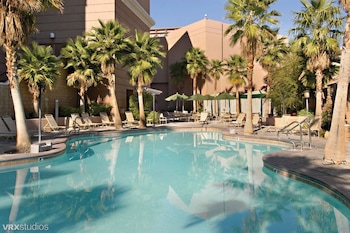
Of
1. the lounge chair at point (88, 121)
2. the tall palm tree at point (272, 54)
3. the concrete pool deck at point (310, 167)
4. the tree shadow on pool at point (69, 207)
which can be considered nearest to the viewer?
the tree shadow on pool at point (69, 207)

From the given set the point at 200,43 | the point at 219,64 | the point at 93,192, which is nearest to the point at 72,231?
the point at 93,192

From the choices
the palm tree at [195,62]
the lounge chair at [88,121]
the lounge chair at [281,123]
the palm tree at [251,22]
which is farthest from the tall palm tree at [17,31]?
the palm tree at [195,62]

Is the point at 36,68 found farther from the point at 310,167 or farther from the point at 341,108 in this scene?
the point at 341,108

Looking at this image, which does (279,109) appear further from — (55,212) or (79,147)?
(55,212)

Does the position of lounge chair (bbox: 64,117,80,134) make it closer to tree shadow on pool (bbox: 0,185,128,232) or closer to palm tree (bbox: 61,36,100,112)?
palm tree (bbox: 61,36,100,112)

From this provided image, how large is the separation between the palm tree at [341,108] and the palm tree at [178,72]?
77.5 feet

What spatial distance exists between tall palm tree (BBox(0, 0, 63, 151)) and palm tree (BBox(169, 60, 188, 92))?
2150cm

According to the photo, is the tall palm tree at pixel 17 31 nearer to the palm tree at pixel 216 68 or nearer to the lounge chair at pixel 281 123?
the lounge chair at pixel 281 123

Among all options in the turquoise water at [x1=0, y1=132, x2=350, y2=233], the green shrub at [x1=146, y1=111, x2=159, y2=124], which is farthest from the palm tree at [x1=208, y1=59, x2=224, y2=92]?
the turquoise water at [x1=0, y1=132, x2=350, y2=233]

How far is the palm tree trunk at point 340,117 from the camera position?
714 cm

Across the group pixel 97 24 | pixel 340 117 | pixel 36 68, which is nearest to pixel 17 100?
pixel 36 68

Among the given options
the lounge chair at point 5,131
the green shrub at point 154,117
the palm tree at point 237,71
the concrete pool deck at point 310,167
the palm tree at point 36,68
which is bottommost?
the concrete pool deck at point 310,167

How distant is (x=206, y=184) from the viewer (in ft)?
23.4

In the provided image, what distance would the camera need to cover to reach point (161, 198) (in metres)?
6.04
